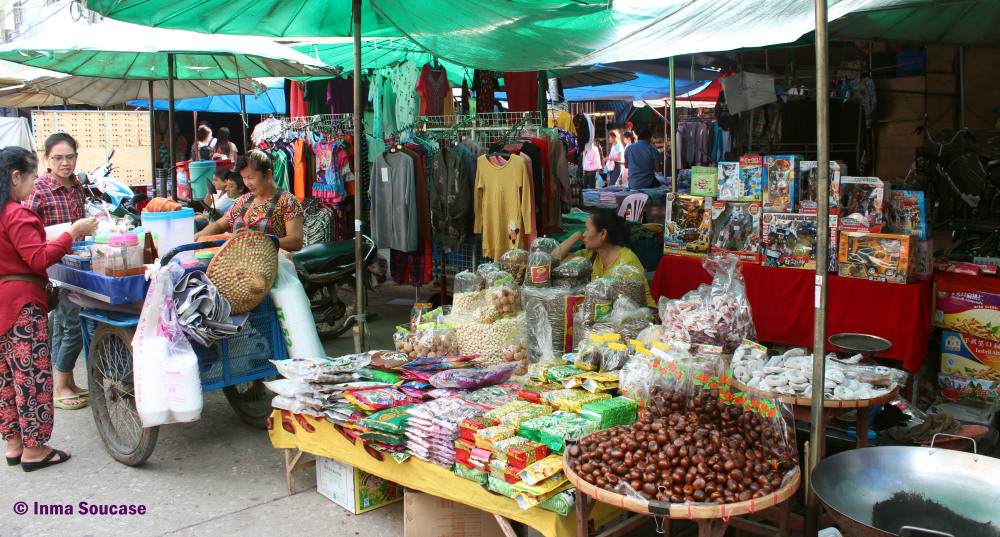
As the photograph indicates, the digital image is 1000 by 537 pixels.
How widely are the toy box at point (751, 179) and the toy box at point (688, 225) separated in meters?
0.29

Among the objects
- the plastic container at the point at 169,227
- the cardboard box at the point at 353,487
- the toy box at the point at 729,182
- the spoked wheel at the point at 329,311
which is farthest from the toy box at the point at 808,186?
the spoked wheel at the point at 329,311

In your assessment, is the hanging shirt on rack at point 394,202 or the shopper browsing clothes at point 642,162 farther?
the shopper browsing clothes at point 642,162

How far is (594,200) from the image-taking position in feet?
32.6

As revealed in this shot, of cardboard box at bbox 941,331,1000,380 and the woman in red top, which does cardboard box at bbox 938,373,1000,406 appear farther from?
the woman in red top

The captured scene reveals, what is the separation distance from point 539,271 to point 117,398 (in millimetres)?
2731

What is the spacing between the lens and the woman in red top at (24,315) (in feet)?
13.3

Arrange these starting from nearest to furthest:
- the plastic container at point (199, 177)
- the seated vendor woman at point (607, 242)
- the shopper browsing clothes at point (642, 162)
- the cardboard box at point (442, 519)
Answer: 1. the cardboard box at point (442, 519)
2. the seated vendor woman at point (607, 242)
3. the plastic container at point (199, 177)
4. the shopper browsing clothes at point (642, 162)

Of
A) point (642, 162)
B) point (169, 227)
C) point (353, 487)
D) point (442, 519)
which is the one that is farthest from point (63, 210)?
point (642, 162)

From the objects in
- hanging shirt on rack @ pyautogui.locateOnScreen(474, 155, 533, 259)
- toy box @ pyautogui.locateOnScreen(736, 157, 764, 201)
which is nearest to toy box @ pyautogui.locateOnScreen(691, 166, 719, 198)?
toy box @ pyautogui.locateOnScreen(736, 157, 764, 201)

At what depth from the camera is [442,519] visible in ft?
11.0

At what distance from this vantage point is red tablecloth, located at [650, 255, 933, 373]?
4402 mm

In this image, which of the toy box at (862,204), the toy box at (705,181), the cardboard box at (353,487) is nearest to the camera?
the cardboard box at (353,487)

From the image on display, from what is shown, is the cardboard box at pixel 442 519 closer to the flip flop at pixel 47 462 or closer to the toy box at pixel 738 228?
the flip flop at pixel 47 462

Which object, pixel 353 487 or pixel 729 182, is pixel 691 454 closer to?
pixel 353 487
